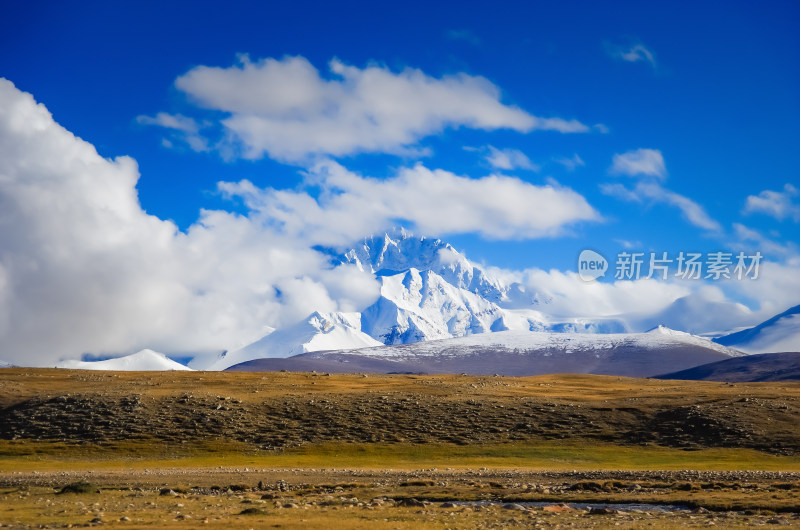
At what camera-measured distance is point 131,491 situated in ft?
135

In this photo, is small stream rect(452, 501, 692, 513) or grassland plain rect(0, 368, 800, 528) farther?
small stream rect(452, 501, 692, 513)

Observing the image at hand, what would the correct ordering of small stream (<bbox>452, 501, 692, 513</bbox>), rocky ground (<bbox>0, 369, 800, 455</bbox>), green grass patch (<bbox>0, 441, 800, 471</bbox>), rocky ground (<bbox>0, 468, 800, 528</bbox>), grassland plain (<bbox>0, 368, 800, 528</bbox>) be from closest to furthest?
rocky ground (<bbox>0, 468, 800, 528</bbox>), grassland plain (<bbox>0, 368, 800, 528</bbox>), small stream (<bbox>452, 501, 692, 513</bbox>), green grass patch (<bbox>0, 441, 800, 471</bbox>), rocky ground (<bbox>0, 369, 800, 455</bbox>)

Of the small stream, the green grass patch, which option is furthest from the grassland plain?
the green grass patch

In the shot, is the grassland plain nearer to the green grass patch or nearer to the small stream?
the small stream

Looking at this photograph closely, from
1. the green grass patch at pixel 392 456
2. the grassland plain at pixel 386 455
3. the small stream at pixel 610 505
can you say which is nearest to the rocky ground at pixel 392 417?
the grassland plain at pixel 386 455

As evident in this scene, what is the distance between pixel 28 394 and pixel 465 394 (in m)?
49.5

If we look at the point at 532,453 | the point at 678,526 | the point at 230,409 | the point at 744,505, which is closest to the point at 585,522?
the point at 678,526

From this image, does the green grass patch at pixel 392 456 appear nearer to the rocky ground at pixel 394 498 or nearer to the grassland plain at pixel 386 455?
the grassland plain at pixel 386 455

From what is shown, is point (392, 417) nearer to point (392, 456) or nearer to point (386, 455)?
point (386, 455)

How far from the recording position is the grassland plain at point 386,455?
32.1 meters

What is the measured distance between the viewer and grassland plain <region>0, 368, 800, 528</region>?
32125 millimetres

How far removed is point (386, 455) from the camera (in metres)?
67.6

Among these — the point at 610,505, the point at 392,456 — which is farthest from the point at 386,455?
the point at 610,505

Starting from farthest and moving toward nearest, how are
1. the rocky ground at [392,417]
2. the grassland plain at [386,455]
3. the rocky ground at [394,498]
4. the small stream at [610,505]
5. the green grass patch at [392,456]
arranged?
1. the rocky ground at [392,417]
2. the green grass patch at [392,456]
3. the small stream at [610,505]
4. the grassland plain at [386,455]
5. the rocky ground at [394,498]
